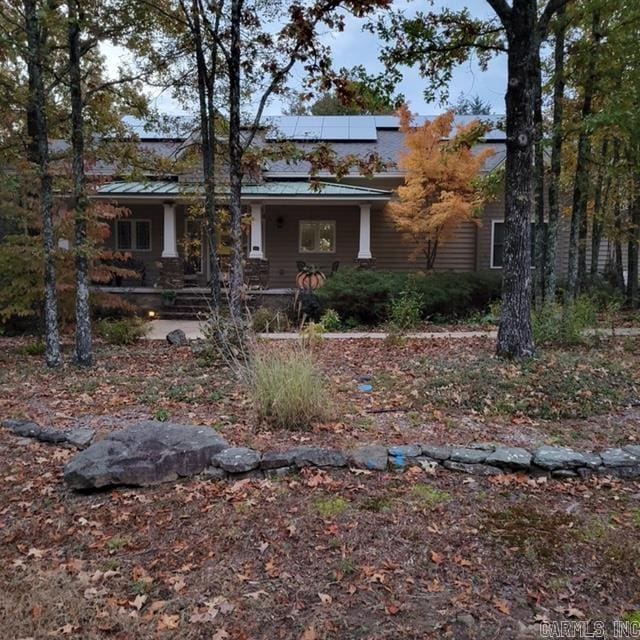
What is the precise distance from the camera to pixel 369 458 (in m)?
3.66

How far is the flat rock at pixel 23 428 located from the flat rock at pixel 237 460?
1.88m

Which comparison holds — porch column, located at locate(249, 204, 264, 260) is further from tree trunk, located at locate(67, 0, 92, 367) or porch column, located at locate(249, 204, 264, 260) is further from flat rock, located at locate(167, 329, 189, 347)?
tree trunk, located at locate(67, 0, 92, 367)

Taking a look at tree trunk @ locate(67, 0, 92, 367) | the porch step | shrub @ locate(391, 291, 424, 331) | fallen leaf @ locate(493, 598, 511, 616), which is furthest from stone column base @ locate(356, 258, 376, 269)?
fallen leaf @ locate(493, 598, 511, 616)

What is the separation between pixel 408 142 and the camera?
1252cm

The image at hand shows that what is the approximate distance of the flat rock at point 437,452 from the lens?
3707mm

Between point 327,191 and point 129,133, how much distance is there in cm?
615

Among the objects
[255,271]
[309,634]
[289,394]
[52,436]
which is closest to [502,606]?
[309,634]

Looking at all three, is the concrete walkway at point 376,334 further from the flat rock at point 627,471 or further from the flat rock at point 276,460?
the flat rock at point 627,471

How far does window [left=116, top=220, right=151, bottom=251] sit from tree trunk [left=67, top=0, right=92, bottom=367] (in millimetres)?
8704

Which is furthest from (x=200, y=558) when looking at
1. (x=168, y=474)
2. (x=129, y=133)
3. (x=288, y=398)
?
(x=129, y=133)

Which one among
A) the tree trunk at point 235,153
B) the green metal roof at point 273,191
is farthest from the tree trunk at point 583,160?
the tree trunk at point 235,153

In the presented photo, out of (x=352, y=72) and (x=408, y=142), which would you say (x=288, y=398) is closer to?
(x=352, y=72)

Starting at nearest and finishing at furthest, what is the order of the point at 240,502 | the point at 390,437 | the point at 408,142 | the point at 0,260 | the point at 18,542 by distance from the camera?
the point at 18,542 → the point at 240,502 → the point at 390,437 → the point at 0,260 → the point at 408,142

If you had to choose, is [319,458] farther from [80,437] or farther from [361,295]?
[361,295]
